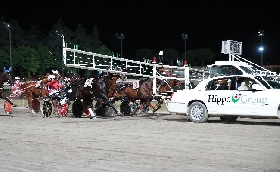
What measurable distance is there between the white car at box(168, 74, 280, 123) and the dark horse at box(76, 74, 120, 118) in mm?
3446

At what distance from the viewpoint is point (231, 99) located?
1619 cm

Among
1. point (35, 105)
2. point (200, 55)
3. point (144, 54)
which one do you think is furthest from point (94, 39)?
point (35, 105)

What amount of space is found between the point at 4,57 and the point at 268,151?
249ft

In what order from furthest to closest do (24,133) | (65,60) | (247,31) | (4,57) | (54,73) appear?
(247,31) → (4,57) → (54,73) → (65,60) → (24,133)

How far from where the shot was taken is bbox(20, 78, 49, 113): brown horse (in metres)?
23.6

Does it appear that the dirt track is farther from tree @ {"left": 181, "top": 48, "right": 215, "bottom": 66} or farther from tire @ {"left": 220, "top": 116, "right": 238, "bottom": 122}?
tree @ {"left": 181, "top": 48, "right": 215, "bottom": 66}

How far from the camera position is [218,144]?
10.9 meters

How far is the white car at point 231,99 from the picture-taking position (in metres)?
15.4

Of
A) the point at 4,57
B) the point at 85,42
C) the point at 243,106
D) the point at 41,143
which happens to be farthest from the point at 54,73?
the point at 85,42

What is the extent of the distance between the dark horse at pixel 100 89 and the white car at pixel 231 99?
3446 millimetres

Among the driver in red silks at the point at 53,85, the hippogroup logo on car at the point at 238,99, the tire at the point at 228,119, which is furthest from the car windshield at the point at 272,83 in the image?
the driver in red silks at the point at 53,85

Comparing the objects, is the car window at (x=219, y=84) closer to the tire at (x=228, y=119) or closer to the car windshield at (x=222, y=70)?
the tire at (x=228, y=119)

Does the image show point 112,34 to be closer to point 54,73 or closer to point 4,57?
point 4,57

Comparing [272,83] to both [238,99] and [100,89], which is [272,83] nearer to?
[238,99]
